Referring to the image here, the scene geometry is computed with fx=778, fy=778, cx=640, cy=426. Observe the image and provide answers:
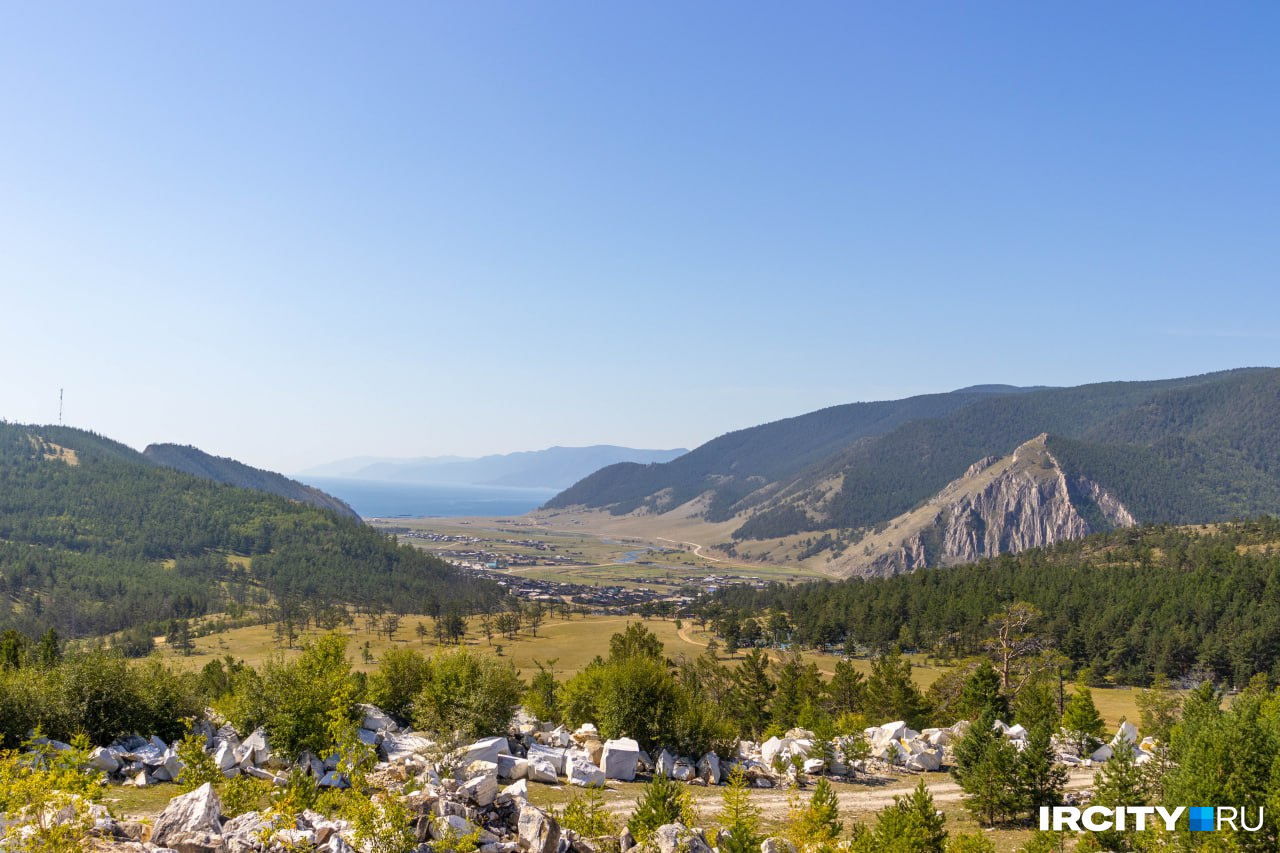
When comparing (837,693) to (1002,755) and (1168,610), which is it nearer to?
(1002,755)

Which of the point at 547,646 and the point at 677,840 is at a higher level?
the point at 677,840

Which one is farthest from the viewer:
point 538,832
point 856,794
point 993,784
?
point 856,794

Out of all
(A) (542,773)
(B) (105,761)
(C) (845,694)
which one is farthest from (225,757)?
(C) (845,694)

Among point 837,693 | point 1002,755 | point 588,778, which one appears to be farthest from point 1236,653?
point 588,778

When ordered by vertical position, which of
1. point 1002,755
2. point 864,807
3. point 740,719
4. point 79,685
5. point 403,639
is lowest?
point 403,639

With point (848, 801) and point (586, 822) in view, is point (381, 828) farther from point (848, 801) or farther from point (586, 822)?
point (848, 801)

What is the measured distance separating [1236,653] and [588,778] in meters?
117

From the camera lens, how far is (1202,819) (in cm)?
2944

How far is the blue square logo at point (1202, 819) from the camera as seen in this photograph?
95.8ft

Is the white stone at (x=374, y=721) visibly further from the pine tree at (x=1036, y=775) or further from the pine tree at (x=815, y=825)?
the pine tree at (x=1036, y=775)

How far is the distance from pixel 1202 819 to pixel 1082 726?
26.4 m

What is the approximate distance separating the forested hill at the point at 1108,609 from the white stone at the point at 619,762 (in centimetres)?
8019

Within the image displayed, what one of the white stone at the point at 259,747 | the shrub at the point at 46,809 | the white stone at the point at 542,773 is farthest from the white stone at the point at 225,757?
the white stone at the point at 542,773

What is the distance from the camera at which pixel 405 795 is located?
23.8 m
